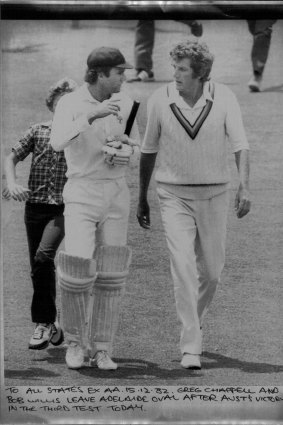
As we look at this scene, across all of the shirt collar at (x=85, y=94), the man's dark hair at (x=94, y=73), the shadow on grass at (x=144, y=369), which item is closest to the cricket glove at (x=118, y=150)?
the shirt collar at (x=85, y=94)

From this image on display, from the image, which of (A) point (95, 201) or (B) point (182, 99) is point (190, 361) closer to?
(A) point (95, 201)

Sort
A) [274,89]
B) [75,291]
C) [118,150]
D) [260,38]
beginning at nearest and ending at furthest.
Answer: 1. [118,150]
2. [75,291]
3. [260,38]
4. [274,89]

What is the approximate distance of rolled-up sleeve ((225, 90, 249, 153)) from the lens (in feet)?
24.9

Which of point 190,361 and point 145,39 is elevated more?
point 145,39

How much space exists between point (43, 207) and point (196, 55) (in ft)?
3.86

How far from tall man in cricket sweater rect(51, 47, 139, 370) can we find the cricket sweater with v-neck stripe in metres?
0.15

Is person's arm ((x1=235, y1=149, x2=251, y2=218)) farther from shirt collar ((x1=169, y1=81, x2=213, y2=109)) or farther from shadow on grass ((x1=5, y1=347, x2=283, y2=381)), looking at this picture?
shadow on grass ((x1=5, y1=347, x2=283, y2=381))

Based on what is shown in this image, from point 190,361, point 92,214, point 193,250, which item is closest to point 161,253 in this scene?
point 193,250

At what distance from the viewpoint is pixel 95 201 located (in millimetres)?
7551

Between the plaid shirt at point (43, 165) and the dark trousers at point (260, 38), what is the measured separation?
119 centimetres

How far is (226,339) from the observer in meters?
7.84

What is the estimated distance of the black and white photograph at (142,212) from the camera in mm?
7594

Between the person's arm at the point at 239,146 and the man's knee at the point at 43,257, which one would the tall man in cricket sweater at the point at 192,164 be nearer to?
the person's arm at the point at 239,146

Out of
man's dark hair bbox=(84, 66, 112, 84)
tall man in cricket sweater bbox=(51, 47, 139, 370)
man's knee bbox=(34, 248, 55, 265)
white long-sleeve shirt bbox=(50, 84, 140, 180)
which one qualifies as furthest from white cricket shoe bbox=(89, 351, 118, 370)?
man's dark hair bbox=(84, 66, 112, 84)
